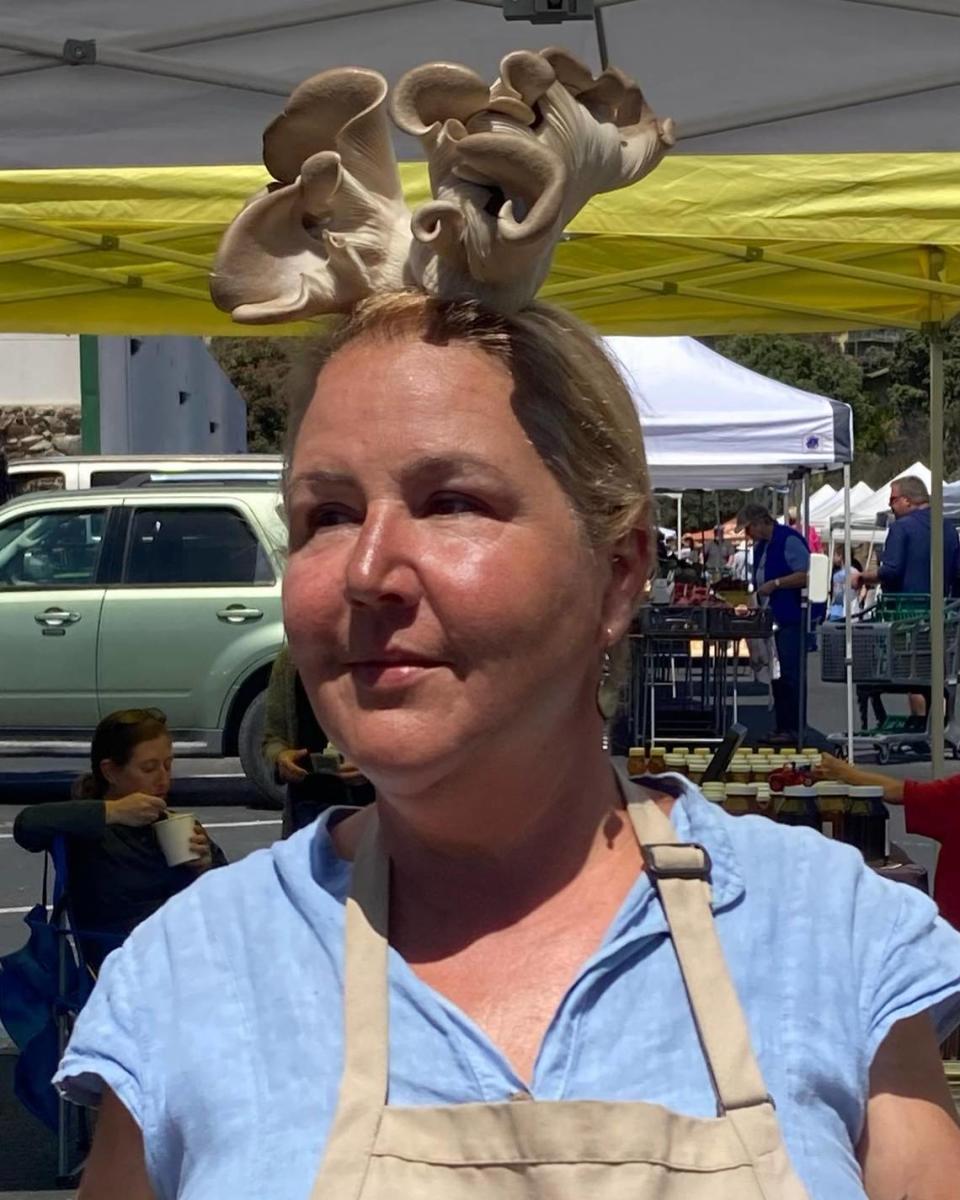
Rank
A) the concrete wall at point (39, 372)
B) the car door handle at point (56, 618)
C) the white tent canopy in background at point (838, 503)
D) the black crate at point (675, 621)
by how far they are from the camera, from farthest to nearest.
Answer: the white tent canopy in background at point (838, 503), the concrete wall at point (39, 372), the black crate at point (675, 621), the car door handle at point (56, 618)

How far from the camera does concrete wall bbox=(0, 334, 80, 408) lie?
19.7 meters

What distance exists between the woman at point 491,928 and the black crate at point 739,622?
11610 mm

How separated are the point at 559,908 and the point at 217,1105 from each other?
1.09 feet

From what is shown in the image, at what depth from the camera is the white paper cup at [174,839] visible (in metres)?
4.69

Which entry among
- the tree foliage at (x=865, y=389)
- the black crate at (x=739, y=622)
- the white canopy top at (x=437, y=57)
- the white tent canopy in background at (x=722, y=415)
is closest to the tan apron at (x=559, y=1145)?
the white canopy top at (x=437, y=57)

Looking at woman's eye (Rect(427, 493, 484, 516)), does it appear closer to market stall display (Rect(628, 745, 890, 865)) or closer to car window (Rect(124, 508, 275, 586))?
market stall display (Rect(628, 745, 890, 865))

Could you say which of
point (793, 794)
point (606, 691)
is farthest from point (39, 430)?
point (606, 691)

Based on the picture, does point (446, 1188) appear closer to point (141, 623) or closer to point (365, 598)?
point (365, 598)

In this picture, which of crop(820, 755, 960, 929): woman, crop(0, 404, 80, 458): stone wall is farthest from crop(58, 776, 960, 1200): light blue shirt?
crop(0, 404, 80, 458): stone wall

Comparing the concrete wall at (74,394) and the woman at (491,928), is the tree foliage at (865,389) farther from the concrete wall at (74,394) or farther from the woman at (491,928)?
the woman at (491,928)

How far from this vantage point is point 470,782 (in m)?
1.46

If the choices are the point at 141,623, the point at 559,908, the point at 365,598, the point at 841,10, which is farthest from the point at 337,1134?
the point at 141,623

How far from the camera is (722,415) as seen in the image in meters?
11.2

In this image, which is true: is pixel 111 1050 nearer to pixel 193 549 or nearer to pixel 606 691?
pixel 606 691
